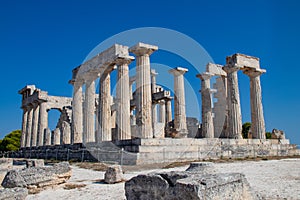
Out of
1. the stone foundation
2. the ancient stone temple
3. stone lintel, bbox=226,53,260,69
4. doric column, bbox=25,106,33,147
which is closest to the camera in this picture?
the stone foundation

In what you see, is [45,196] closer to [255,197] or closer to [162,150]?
[255,197]

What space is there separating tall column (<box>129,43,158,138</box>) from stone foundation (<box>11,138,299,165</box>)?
214cm

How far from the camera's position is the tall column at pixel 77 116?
24.7 metres

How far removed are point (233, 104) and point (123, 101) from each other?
926 cm

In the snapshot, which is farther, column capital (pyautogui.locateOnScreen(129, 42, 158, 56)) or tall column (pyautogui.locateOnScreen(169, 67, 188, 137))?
tall column (pyautogui.locateOnScreen(169, 67, 188, 137))

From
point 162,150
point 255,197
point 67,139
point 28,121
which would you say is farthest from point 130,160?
point 28,121

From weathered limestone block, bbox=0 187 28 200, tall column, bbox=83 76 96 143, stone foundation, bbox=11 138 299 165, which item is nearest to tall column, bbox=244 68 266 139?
stone foundation, bbox=11 138 299 165

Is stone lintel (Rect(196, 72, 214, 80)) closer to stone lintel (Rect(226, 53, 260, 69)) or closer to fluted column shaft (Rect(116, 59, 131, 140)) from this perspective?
stone lintel (Rect(226, 53, 260, 69))

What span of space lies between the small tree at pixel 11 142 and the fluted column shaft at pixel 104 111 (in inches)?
1395

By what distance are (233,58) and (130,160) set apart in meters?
13.2

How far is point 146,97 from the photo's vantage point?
61.7ft

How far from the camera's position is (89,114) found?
23.0 meters

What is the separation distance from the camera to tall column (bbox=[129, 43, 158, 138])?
60.4ft

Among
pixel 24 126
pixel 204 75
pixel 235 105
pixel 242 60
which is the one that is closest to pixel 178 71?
pixel 204 75
